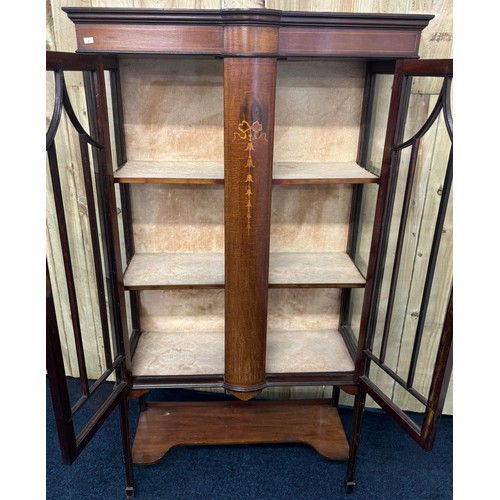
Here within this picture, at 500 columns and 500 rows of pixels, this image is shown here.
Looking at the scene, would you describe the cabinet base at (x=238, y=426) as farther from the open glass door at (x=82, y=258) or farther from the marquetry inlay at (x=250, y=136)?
the marquetry inlay at (x=250, y=136)

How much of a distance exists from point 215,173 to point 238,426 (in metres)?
1.09

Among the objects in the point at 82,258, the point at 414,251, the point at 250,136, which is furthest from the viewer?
the point at 82,258

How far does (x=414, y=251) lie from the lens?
6.13 ft

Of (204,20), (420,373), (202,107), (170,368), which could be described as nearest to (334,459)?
(420,373)

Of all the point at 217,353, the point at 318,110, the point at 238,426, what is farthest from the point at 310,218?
the point at 238,426

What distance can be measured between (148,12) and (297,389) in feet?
5.58

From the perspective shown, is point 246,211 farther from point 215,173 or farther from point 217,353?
point 217,353

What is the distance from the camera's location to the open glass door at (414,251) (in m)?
1.25

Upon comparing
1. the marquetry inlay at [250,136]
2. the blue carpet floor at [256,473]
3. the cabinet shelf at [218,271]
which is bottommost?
the blue carpet floor at [256,473]

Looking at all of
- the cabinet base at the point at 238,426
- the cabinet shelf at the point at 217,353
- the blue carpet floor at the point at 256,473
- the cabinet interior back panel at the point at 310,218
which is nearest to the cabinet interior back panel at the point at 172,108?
the cabinet interior back panel at the point at 310,218

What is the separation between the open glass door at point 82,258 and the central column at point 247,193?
35 cm

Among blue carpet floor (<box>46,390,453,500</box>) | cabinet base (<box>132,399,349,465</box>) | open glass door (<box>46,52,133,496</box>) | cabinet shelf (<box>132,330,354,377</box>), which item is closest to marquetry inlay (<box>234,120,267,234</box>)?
open glass door (<box>46,52,133,496</box>)

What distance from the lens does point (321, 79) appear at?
1.60 metres

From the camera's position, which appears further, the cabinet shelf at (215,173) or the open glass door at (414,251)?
the cabinet shelf at (215,173)
